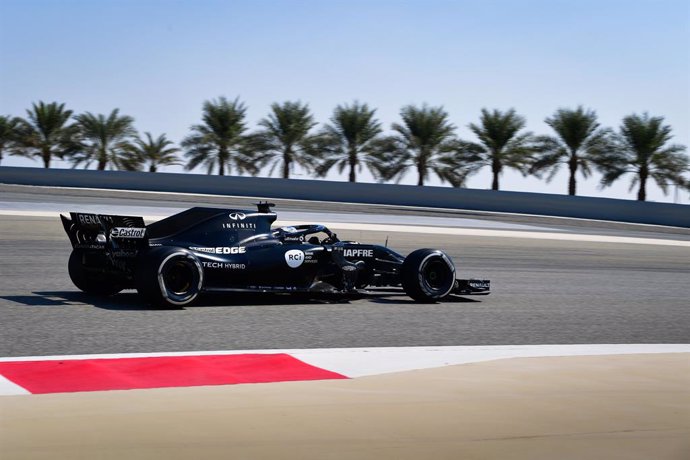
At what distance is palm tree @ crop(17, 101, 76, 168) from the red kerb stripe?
47.6 meters

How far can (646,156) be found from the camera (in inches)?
1779

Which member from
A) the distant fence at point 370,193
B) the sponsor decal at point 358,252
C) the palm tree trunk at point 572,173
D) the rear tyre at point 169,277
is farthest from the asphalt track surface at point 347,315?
the palm tree trunk at point 572,173

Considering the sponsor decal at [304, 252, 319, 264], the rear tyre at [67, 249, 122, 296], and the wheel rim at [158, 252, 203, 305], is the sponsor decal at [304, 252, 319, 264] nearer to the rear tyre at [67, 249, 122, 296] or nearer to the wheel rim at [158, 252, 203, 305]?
the wheel rim at [158, 252, 203, 305]

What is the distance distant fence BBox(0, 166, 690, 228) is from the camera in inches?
1548

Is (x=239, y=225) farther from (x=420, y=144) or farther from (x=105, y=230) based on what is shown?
(x=420, y=144)

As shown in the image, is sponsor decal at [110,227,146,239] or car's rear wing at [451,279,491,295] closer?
sponsor decal at [110,227,146,239]

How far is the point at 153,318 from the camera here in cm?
942

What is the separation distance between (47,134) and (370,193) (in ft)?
68.1

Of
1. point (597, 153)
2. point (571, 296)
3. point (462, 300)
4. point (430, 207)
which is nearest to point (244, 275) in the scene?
point (462, 300)

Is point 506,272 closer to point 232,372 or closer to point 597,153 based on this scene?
point 232,372

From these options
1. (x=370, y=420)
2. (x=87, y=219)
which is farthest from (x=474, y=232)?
(x=370, y=420)

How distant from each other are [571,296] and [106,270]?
20.9ft

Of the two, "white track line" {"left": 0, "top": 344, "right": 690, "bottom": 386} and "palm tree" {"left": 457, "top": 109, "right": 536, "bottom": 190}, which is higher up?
"palm tree" {"left": 457, "top": 109, "right": 536, "bottom": 190}

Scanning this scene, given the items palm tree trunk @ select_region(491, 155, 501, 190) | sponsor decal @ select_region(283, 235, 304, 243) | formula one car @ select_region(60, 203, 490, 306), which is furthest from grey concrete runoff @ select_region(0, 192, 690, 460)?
palm tree trunk @ select_region(491, 155, 501, 190)
